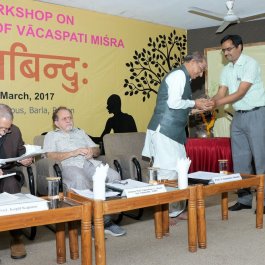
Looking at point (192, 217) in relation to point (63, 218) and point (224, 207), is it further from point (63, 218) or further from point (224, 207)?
point (224, 207)

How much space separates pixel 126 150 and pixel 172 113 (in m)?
1.09

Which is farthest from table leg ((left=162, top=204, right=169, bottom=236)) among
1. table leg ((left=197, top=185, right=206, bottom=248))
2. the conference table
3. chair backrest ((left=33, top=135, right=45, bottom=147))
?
the conference table

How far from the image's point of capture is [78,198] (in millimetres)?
2457

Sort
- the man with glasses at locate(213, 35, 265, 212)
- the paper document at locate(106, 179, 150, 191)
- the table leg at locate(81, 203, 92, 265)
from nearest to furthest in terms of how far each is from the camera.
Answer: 1. the table leg at locate(81, 203, 92, 265)
2. the paper document at locate(106, 179, 150, 191)
3. the man with glasses at locate(213, 35, 265, 212)

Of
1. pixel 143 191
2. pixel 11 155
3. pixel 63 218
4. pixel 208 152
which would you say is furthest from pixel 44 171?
pixel 208 152

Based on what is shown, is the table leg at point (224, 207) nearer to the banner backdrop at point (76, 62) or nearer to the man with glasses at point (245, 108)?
the man with glasses at point (245, 108)

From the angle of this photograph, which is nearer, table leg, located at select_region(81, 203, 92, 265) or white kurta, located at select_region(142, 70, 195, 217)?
table leg, located at select_region(81, 203, 92, 265)

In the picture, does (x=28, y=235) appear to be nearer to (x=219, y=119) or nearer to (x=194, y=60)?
(x=194, y=60)

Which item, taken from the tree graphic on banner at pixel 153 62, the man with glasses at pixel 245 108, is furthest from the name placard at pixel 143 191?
the tree graphic on banner at pixel 153 62

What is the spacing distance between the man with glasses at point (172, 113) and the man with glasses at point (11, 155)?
1055 mm

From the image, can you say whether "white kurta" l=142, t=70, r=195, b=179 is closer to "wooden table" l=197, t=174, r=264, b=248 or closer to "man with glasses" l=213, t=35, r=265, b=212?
"wooden table" l=197, t=174, r=264, b=248

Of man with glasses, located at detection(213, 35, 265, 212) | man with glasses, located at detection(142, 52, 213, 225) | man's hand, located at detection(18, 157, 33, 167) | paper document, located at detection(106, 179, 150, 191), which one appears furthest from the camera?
man with glasses, located at detection(213, 35, 265, 212)

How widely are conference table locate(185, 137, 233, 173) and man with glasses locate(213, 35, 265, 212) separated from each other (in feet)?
2.60

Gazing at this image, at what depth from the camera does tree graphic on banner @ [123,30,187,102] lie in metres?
5.28
